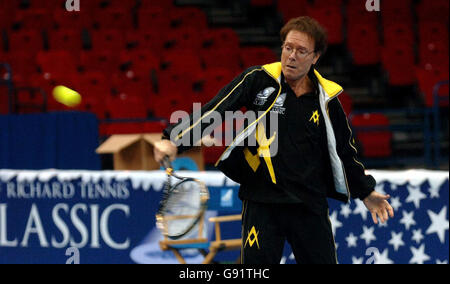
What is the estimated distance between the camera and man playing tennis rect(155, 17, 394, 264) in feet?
9.60

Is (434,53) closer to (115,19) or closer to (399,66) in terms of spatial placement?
(399,66)

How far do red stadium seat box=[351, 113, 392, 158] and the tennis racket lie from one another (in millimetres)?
5594

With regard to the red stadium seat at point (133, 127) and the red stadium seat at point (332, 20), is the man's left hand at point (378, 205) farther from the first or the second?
the red stadium seat at point (332, 20)

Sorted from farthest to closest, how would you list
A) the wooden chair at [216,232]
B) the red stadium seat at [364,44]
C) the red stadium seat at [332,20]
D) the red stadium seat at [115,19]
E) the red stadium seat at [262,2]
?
the red stadium seat at [262,2] < the red stadium seat at [115,19] < the red stadium seat at [332,20] < the red stadium seat at [364,44] < the wooden chair at [216,232]

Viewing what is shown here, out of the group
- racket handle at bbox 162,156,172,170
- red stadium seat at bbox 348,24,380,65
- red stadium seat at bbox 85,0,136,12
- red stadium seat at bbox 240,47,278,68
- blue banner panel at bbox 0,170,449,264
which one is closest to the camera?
racket handle at bbox 162,156,172,170

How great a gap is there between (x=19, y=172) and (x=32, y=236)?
540mm

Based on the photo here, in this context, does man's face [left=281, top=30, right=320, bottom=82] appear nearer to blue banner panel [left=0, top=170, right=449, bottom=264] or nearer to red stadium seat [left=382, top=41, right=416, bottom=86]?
blue banner panel [left=0, top=170, right=449, bottom=264]

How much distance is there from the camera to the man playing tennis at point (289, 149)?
293cm

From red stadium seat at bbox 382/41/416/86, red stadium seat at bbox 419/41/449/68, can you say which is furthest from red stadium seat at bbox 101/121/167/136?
red stadium seat at bbox 419/41/449/68

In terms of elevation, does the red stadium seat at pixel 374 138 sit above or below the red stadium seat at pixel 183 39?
below

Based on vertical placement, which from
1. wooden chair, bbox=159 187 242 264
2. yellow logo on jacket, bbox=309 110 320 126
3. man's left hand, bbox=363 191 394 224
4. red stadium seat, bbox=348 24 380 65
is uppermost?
red stadium seat, bbox=348 24 380 65

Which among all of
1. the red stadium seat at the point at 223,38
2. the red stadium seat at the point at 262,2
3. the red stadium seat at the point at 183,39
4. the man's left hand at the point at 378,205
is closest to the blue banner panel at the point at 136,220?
the man's left hand at the point at 378,205

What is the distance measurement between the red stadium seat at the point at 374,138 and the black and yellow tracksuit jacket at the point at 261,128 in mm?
5534

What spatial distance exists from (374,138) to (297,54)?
5861mm
